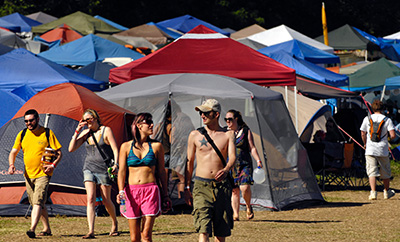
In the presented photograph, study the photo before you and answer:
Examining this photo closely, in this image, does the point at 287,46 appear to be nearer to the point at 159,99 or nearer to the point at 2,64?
the point at 2,64

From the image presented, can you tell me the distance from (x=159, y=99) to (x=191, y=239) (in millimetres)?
3750

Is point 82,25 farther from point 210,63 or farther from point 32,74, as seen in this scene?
point 210,63

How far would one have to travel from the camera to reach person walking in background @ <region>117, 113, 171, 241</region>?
23.7 feet

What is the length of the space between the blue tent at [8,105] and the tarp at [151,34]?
20112 mm

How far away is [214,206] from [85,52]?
19.4 metres

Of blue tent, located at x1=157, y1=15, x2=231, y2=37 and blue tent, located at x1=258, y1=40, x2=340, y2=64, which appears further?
blue tent, located at x1=157, y1=15, x2=231, y2=37

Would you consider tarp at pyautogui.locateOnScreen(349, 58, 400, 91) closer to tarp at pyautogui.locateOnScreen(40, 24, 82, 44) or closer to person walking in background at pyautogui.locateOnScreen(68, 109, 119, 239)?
tarp at pyautogui.locateOnScreen(40, 24, 82, 44)

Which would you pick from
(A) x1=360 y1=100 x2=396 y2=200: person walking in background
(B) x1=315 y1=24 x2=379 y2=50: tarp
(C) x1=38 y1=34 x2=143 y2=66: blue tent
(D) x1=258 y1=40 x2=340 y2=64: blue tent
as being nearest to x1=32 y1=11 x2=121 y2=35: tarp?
(C) x1=38 y1=34 x2=143 y2=66: blue tent

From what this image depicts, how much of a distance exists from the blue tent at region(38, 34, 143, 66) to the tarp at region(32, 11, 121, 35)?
9.83 m

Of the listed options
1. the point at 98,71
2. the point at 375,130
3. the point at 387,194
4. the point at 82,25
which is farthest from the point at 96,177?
the point at 82,25

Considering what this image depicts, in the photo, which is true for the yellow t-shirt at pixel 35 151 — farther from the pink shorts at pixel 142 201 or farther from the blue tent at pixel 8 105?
the blue tent at pixel 8 105

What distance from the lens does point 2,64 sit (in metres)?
19.0

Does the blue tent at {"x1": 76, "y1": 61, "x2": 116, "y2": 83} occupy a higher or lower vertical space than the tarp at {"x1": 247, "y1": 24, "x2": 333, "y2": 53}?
lower

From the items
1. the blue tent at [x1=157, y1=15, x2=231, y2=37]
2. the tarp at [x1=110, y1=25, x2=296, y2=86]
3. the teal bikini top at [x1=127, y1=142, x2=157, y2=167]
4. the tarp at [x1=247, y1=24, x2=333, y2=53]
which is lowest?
the teal bikini top at [x1=127, y1=142, x2=157, y2=167]
